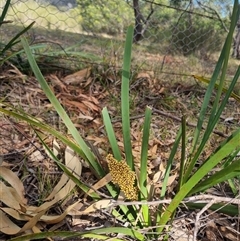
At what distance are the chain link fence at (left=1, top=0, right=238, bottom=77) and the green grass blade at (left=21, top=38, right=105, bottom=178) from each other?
1308 mm

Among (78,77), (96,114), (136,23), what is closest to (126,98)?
(96,114)

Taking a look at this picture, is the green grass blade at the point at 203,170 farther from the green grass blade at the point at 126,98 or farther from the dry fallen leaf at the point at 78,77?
the dry fallen leaf at the point at 78,77

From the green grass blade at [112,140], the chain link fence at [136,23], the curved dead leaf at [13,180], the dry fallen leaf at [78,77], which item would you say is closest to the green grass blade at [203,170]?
the green grass blade at [112,140]

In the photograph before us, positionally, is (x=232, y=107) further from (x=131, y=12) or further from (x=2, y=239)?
(x=131, y=12)

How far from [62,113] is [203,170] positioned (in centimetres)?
27

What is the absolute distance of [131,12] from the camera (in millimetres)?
2480

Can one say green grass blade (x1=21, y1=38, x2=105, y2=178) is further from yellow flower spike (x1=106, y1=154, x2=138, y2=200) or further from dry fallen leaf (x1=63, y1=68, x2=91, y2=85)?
dry fallen leaf (x1=63, y1=68, x2=91, y2=85)

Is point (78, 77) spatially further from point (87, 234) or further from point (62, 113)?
point (87, 234)

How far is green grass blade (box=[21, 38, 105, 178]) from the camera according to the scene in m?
0.58

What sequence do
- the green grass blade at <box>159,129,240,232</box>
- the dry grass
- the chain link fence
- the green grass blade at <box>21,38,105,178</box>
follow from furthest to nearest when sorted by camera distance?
the chain link fence
the dry grass
the green grass blade at <box>21,38,105,178</box>
the green grass blade at <box>159,129,240,232</box>

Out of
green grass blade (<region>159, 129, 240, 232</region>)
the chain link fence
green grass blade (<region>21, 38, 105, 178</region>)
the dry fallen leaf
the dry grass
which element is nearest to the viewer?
green grass blade (<region>159, 129, 240, 232</region>)

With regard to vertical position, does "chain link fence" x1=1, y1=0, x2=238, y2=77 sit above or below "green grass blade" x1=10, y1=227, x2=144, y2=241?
above

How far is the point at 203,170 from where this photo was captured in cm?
48

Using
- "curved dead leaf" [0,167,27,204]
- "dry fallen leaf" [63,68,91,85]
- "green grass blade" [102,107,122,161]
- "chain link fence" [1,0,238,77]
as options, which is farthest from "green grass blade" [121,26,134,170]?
"chain link fence" [1,0,238,77]
